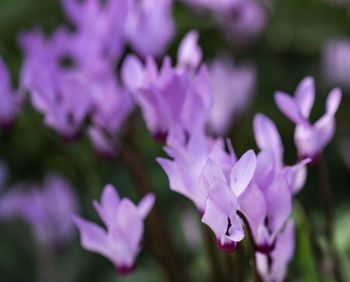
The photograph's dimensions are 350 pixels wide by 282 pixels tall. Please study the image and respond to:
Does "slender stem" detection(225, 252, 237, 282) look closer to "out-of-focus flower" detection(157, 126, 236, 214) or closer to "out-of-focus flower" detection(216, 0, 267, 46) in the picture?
"out-of-focus flower" detection(157, 126, 236, 214)

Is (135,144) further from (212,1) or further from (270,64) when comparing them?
(270,64)

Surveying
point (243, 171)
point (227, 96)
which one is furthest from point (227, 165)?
point (227, 96)

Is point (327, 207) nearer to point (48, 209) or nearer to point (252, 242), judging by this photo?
point (252, 242)

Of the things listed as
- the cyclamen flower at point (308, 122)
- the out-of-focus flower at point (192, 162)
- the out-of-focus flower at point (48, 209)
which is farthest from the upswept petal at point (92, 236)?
the out-of-focus flower at point (48, 209)

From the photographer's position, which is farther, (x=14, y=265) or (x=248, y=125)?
(x=248, y=125)

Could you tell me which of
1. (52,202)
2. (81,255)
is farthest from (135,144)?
(81,255)

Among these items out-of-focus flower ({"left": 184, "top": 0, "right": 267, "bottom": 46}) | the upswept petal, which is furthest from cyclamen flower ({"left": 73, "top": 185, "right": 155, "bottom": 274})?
out-of-focus flower ({"left": 184, "top": 0, "right": 267, "bottom": 46})
